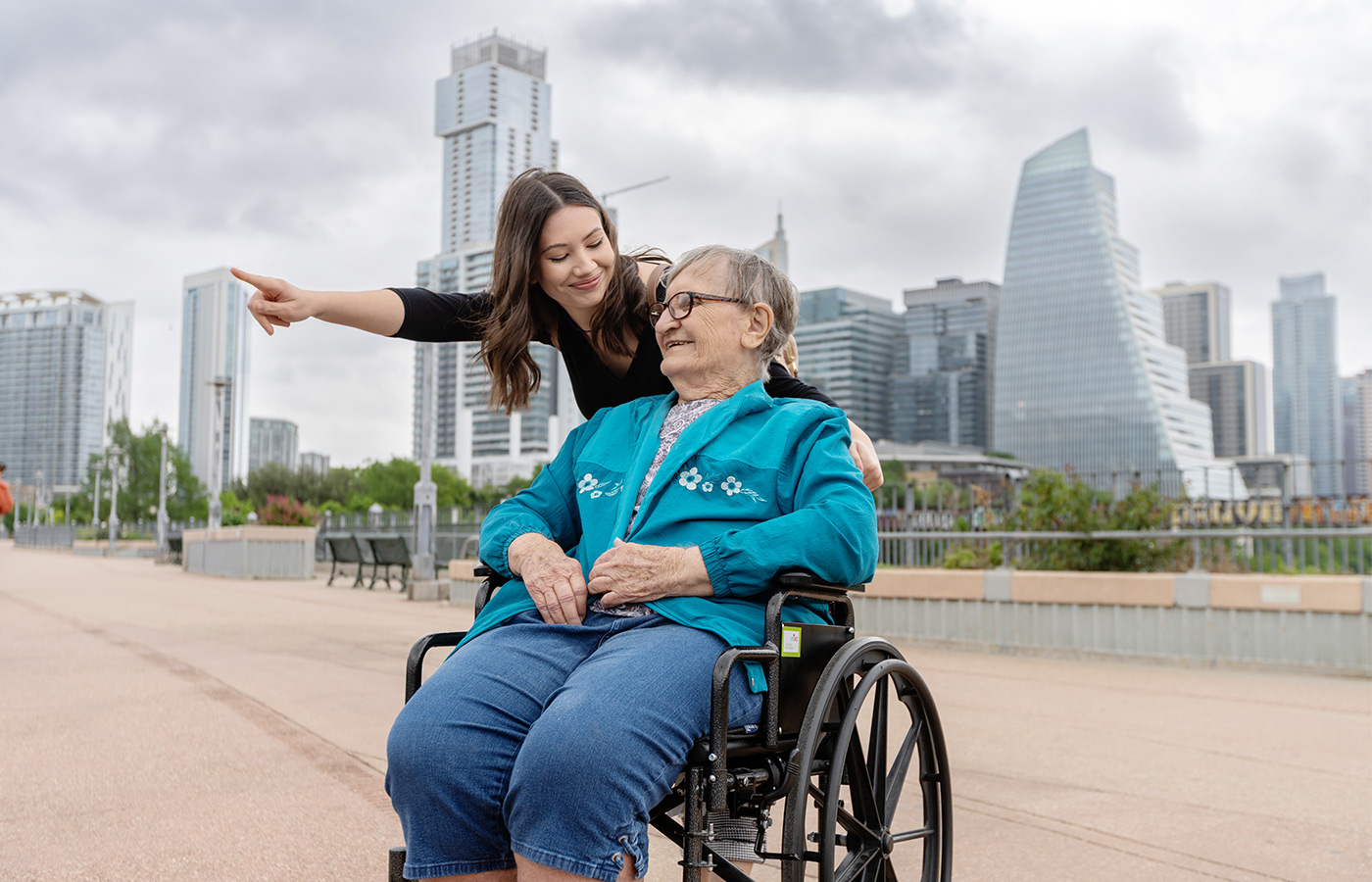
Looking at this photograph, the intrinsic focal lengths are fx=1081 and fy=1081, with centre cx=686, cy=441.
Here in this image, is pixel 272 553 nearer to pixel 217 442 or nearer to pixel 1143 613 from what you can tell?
pixel 217 442

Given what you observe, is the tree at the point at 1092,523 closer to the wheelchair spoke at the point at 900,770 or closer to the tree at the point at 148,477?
the wheelchair spoke at the point at 900,770

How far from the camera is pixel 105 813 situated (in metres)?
3.27

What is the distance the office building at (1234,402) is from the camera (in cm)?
17712

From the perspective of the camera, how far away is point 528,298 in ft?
8.49

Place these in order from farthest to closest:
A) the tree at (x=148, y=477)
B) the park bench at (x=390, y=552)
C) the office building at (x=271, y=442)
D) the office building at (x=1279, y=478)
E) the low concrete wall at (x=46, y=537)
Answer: the office building at (x=271, y=442), the tree at (x=148, y=477), the low concrete wall at (x=46, y=537), the park bench at (x=390, y=552), the office building at (x=1279, y=478)

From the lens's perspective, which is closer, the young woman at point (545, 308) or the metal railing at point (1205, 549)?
the young woman at point (545, 308)

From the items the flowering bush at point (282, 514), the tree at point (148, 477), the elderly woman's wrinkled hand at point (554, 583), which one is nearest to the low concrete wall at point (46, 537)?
the tree at point (148, 477)

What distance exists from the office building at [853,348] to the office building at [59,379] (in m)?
78.6

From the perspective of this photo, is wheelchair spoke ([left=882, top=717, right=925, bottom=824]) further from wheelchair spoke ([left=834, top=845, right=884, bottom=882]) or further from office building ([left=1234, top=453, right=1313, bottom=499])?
office building ([left=1234, top=453, right=1313, bottom=499])

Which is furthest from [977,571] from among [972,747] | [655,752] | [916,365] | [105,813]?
[916,365]

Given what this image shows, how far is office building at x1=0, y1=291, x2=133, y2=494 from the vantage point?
390 feet

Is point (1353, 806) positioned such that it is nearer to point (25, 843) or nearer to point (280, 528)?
point (25, 843)

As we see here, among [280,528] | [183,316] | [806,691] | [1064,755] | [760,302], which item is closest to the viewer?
[806,691]

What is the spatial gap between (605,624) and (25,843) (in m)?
2.03
